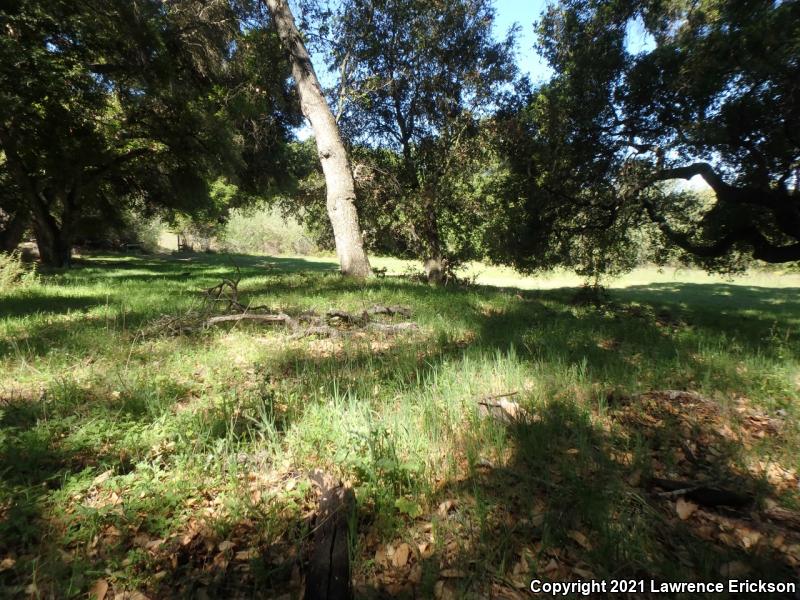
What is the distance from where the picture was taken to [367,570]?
158 cm

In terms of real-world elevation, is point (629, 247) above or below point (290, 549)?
above

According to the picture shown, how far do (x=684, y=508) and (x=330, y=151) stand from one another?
10.0m

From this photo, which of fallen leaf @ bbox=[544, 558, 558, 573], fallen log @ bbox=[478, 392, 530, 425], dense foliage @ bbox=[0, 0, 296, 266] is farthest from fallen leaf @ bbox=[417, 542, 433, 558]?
dense foliage @ bbox=[0, 0, 296, 266]

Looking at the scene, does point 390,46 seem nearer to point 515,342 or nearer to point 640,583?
point 515,342

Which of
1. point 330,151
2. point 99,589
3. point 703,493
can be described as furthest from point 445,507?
point 330,151

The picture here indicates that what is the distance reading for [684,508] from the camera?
185cm

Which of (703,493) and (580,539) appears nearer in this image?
(580,539)

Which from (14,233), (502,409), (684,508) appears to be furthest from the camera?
(14,233)

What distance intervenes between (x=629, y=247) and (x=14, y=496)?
57.2 feet

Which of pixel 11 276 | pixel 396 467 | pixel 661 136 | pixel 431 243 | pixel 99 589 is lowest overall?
pixel 99 589

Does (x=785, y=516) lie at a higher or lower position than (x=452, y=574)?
higher

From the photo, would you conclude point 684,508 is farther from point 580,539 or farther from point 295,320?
point 295,320

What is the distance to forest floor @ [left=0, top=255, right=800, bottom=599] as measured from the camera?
61.4 inches

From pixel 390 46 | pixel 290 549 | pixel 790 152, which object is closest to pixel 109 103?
pixel 390 46
